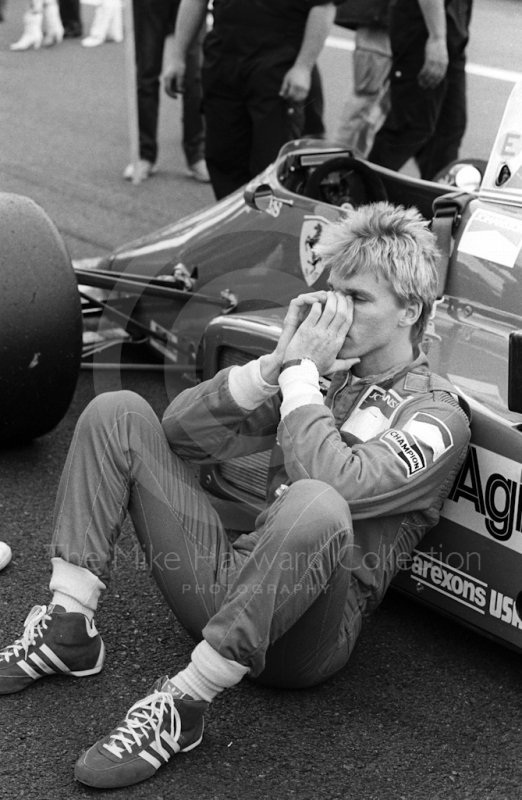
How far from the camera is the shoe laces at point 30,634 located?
230cm

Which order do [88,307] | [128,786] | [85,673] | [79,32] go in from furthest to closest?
1. [79,32]
2. [88,307]
3. [85,673]
4. [128,786]

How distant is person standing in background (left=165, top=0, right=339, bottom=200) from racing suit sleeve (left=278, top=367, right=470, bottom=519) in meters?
2.87

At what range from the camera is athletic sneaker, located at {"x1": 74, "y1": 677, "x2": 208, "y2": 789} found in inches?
81.5

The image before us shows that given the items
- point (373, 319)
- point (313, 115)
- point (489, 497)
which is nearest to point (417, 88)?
point (313, 115)

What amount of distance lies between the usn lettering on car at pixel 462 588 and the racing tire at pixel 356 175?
66.0 inches

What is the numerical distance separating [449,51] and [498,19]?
6.27 m

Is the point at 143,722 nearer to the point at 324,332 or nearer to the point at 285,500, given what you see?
the point at 285,500

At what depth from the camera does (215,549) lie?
230 cm

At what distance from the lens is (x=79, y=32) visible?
41.7ft

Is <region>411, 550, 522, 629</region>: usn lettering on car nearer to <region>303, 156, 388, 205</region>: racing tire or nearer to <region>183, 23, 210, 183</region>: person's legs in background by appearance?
<region>303, 156, 388, 205</region>: racing tire

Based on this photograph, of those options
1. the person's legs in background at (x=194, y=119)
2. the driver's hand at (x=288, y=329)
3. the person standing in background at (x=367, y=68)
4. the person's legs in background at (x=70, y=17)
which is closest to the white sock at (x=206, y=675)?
the driver's hand at (x=288, y=329)

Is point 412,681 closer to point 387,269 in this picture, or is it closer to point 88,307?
point 387,269

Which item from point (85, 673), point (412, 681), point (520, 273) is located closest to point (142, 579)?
point (85, 673)

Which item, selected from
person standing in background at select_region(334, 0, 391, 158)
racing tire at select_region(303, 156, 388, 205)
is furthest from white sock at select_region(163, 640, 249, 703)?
person standing in background at select_region(334, 0, 391, 158)
